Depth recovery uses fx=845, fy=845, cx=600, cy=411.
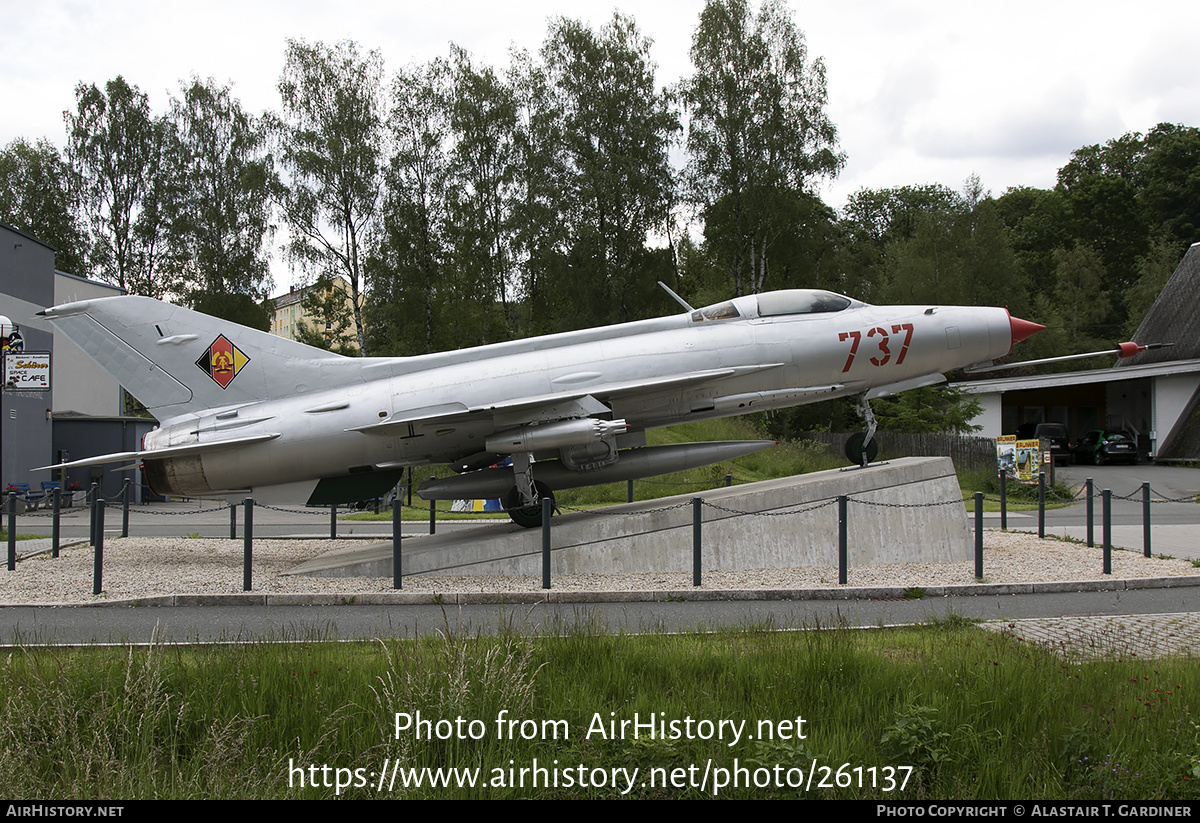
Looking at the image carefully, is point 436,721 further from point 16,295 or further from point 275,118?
point 275,118

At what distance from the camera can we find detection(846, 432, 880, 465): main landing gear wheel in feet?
38.9

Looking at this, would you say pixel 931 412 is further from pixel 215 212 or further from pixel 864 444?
pixel 215 212

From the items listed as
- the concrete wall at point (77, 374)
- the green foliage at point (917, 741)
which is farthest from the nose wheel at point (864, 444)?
the concrete wall at point (77, 374)

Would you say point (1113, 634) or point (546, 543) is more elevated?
point (546, 543)

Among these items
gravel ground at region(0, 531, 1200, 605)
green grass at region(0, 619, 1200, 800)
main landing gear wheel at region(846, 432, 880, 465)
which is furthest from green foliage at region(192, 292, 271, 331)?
green grass at region(0, 619, 1200, 800)

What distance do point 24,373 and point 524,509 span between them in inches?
629

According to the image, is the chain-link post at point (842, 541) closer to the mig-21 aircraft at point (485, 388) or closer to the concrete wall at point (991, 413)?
the mig-21 aircraft at point (485, 388)

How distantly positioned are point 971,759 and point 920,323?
26.4ft

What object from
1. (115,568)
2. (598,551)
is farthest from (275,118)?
(598,551)

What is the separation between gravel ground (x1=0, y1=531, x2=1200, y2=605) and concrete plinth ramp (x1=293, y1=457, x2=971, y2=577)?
0.69 feet

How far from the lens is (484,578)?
1002 cm

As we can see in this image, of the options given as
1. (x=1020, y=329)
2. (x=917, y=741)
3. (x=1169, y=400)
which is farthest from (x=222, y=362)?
(x=1169, y=400)

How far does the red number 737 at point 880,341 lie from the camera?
11.2m

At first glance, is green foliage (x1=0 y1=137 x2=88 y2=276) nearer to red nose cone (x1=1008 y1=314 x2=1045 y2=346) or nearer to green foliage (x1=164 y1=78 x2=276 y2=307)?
green foliage (x1=164 y1=78 x2=276 y2=307)
